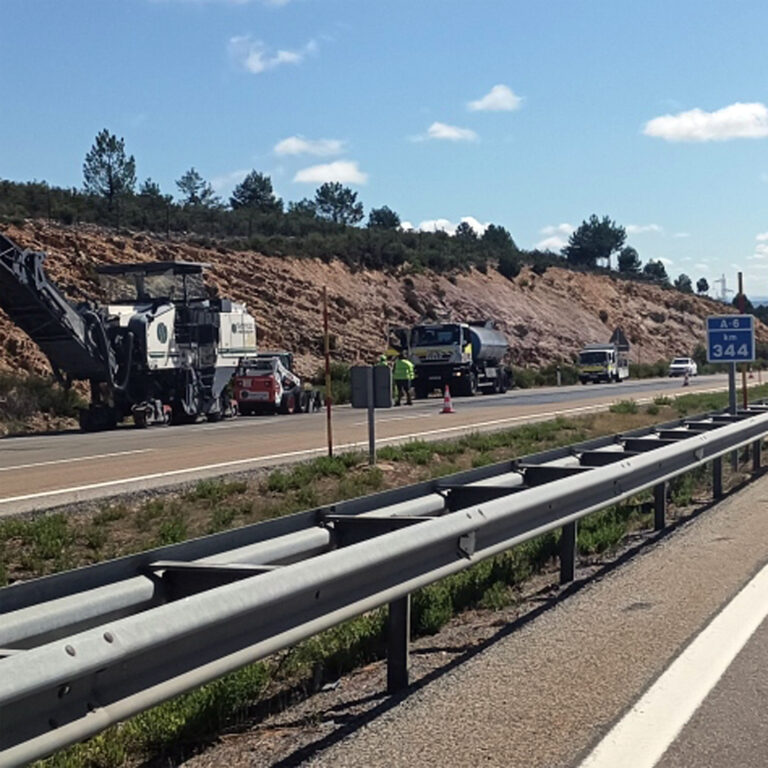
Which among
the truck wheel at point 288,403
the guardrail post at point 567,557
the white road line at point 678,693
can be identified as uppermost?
the truck wheel at point 288,403

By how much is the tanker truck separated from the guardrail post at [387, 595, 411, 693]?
134 feet

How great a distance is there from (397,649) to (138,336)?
26135mm

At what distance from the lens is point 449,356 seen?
4784cm

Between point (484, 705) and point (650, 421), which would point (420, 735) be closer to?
point (484, 705)

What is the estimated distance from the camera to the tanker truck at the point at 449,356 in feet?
157

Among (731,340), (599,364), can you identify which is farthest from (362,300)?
(731,340)

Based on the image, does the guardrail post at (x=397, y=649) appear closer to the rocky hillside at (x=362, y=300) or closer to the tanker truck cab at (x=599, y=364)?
the rocky hillside at (x=362, y=300)

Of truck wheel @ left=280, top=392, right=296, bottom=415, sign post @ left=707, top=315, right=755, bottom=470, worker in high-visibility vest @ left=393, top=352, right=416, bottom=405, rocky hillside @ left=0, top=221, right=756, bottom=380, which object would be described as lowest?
truck wheel @ left=280, top=392, right=296, bottom=415

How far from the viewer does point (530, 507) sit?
7.63 metres

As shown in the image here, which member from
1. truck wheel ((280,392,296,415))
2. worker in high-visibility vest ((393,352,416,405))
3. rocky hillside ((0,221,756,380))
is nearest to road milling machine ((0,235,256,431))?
truck wheel ((280,392,296,415))

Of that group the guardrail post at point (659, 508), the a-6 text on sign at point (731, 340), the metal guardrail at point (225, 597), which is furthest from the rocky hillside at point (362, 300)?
the metal guardrail at point (225, 597)

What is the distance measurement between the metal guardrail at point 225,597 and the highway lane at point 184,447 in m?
7.45

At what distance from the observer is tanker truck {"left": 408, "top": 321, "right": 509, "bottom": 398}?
157ft

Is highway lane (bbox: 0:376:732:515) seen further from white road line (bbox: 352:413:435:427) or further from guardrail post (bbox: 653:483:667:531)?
guardrail post (bbox: 653:483:667:531)
